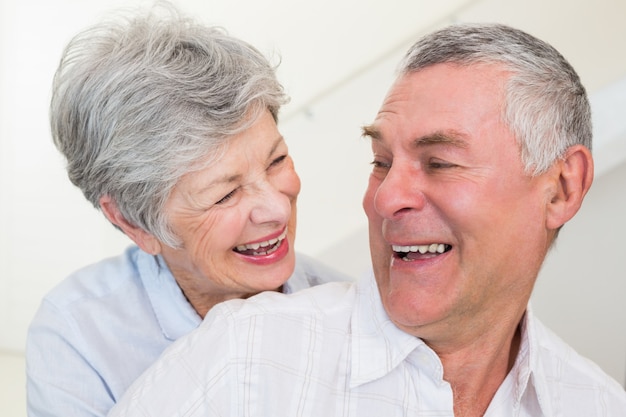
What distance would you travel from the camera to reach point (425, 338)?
1.47 metres

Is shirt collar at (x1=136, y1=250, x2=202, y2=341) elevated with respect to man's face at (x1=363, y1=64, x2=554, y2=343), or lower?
lower

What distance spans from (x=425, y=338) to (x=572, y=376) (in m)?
0.34

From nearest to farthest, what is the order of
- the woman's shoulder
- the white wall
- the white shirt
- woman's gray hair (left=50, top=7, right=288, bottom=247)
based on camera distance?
the white shirt < woman's gray hair (left=50, top=7, right=288, bottom=247) < the woman's shoulder < the white wall

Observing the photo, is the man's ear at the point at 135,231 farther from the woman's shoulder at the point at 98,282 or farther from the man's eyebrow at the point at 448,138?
the man's eyebrow at the point at 448,138

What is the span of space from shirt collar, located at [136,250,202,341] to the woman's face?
5cm

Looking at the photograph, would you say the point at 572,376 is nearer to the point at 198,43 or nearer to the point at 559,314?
the point at 198,43

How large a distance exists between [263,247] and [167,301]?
245 mm

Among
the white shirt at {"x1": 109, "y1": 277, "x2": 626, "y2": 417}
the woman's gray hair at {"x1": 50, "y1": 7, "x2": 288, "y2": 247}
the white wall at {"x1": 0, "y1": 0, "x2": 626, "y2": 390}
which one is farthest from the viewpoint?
the white wall at {"x1": 0, "y1": 0, "x2": 626, "y2": 390}

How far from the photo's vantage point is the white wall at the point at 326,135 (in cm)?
357

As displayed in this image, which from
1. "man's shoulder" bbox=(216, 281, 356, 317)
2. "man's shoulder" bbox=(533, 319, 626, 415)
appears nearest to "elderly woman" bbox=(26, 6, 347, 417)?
"man's shoulder" bbox=(216, 281, 356, 317)

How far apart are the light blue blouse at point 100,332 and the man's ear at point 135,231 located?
3.4 inches

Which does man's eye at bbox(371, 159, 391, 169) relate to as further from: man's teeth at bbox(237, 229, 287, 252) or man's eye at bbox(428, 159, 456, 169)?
man's teeth at bbox(237, 229, 287, 252)

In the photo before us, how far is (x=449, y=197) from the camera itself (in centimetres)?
138

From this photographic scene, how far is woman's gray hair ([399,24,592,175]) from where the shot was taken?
140 cm
